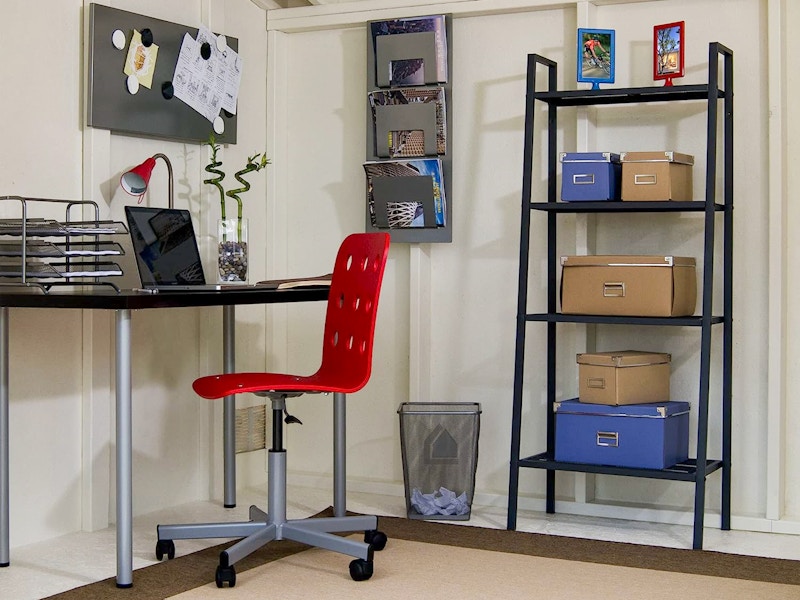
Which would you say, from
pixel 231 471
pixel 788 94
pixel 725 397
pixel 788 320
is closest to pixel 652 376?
pixel 725 397

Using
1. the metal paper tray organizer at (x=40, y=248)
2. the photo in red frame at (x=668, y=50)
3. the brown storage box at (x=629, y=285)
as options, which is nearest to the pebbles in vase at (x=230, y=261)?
the metal paper tray organizer at (x=40, y=248)

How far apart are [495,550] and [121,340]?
1.29m

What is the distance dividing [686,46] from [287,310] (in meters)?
1.80

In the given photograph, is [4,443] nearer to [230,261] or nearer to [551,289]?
[230,261]

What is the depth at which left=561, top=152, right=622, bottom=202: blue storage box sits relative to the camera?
3.54m

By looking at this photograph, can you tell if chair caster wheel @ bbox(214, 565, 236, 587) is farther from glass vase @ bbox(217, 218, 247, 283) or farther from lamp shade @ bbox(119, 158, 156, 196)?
lamp shade @ bbox(119, 158, 156, 196)

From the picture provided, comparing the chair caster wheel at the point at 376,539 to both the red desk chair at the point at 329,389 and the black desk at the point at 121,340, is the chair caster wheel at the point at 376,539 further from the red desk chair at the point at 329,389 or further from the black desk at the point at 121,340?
the black desk at the point at 121,340

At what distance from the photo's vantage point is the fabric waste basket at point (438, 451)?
3.74 metres

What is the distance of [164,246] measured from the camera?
11.6 ft

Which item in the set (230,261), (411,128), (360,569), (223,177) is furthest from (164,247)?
(360,569)

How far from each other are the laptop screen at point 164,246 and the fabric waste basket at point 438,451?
87cm

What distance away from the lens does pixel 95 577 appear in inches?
118

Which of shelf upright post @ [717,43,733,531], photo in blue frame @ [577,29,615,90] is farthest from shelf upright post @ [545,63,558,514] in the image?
shelf upright post @ [717,43,733,531]

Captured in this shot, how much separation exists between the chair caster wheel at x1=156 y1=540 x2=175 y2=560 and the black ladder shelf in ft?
3.63
